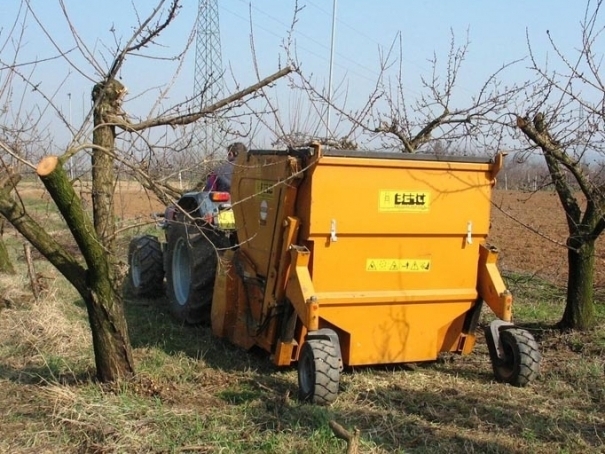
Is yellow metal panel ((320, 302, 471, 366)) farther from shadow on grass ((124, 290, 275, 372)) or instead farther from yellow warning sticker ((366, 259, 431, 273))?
shadow on grass ((124, 290, 275, 372))

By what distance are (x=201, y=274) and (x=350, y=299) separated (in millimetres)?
1991

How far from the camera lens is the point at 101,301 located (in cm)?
484

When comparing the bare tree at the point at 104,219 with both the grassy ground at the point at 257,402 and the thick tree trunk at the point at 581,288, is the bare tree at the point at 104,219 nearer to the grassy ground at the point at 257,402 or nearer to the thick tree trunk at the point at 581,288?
the grassy ground at the point at 257,402

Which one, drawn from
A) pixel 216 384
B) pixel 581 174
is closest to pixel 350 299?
pixel 216 384

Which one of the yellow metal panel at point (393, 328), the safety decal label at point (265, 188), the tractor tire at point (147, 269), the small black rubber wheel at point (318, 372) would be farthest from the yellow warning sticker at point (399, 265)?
the tractor tire at point (147, 269)

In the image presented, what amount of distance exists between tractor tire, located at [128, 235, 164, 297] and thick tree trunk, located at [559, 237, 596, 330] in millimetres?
4439

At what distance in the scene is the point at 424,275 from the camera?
5512 mm

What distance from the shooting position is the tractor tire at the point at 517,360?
5289 millimetres

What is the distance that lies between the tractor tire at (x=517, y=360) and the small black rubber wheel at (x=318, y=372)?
4.51 ft

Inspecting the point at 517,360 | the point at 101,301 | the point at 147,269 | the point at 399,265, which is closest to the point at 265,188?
the point at 399,265

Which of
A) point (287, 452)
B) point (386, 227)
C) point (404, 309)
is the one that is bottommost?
point (287, 452)

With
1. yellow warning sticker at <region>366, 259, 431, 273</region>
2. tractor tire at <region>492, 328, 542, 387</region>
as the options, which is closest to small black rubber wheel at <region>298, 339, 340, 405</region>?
yellow warning sticker at <region>366, 259, 431, 273</region>

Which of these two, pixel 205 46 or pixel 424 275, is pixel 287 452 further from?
pixel 205 46

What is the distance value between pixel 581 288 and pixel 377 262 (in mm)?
2347
